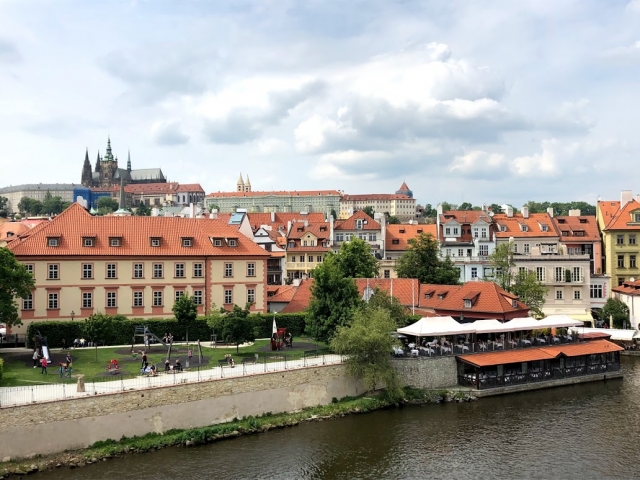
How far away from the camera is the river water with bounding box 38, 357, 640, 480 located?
30.5 meters

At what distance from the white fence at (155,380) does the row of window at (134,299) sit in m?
13.1

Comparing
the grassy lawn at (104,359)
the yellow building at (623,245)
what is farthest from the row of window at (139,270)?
the yellow building at (623,245)

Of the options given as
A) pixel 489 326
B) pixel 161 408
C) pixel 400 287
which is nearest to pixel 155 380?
pixel 161 408

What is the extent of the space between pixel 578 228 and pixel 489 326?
3363 centimetres

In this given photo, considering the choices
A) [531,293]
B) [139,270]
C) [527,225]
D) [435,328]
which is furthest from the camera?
[527,225]

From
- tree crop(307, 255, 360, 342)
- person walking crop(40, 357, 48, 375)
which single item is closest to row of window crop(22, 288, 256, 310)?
tree crop(307, 255, 360, 342)

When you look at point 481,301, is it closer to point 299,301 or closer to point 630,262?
point 299,301

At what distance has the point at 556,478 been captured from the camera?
1180 inches

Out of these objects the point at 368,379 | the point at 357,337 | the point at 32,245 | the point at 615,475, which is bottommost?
the point at 615,475

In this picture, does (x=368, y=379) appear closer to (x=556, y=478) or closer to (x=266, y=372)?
(x=266, y=372)

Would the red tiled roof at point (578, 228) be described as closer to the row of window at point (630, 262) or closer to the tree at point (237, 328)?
the row of window at point (630, 262)

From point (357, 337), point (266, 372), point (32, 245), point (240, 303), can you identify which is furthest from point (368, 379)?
point (32, 245)

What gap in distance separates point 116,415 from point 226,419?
6245 millimetres

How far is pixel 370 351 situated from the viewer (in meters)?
41.3
